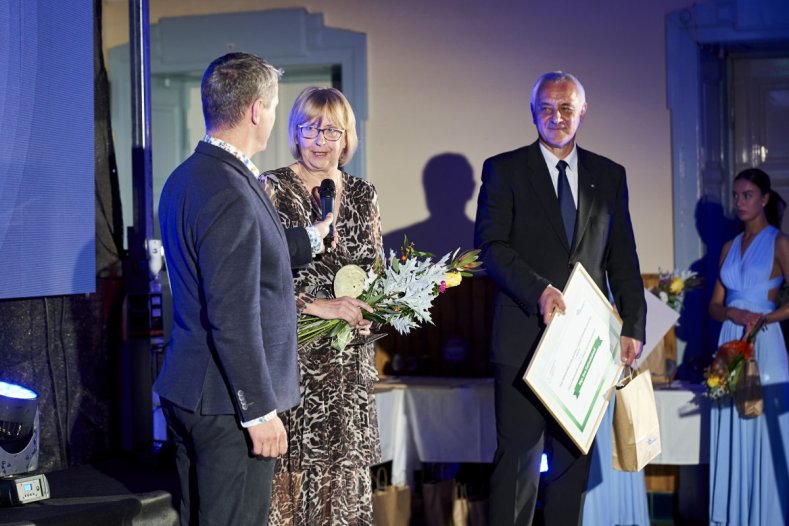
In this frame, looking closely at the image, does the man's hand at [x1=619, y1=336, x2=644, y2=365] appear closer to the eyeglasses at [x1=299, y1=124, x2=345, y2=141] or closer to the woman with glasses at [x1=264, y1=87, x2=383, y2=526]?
the woman with glasses at [x1=264, y1=87, x2=383, y2=526]

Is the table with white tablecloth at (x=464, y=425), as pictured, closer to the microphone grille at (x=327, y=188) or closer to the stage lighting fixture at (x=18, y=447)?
the stage lighting fixture at (x=18, y=447)

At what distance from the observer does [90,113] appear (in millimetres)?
4293

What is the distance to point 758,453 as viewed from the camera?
5004 mm

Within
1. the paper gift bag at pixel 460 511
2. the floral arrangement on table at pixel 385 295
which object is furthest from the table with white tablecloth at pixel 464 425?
the floral arrangement on table at pixel 385 295

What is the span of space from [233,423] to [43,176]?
6.42ft

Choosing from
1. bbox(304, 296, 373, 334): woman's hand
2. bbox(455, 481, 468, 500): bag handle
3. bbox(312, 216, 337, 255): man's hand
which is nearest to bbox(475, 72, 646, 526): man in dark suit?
bbox(304, 296, 373, 334): woman's hand

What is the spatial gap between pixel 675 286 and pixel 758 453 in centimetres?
85

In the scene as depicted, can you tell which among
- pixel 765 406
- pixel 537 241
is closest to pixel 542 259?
pixel 537 241

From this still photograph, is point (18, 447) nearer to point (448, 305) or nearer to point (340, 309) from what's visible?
point (340, 309)

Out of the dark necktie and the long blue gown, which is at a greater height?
the dark necktie

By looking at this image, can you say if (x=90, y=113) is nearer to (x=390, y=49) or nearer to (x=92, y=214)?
(x=92, y=214)

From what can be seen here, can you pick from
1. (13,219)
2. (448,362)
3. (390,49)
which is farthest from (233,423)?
(390,49)

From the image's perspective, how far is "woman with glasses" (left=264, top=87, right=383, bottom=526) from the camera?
3.19m

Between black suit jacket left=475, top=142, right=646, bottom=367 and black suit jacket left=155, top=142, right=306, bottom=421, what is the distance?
1374 millimetres
